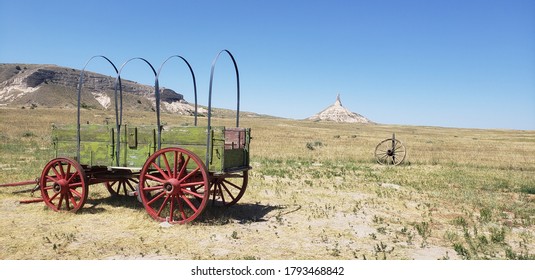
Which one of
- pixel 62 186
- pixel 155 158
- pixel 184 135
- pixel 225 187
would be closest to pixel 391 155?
pixel 225 187

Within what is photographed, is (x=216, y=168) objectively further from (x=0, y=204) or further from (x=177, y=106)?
(x=177, y=106)

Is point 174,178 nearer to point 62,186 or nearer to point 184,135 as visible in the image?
point 184,135

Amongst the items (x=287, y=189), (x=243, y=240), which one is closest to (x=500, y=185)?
(x=287, y=189)

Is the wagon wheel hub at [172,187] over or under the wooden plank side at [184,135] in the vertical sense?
under

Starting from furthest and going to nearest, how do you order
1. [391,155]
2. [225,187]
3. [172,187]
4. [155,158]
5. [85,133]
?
[391,155]
[225,187]
[85,133]
[155,158]
[172,187]

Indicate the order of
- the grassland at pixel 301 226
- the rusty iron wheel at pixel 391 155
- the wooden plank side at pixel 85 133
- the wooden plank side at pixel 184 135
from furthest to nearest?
the rusty iron wheel at pixel 391 155 → the wooden plank side at pixel 85 133 → the wooden plank side at pixel 184 135 → the grassland at pixel 301 226

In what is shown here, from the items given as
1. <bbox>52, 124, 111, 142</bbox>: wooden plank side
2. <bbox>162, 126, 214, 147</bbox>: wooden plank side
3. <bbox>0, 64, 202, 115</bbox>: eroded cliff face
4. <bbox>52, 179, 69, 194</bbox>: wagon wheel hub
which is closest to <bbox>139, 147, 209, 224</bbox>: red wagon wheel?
<bbox>162, 126, 214, 147</bbox>: wooden plank side

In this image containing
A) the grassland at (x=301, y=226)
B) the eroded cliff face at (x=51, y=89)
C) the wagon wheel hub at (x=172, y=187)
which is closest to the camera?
the grassland at (x=301, y=226)

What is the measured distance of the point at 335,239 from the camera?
7309mm

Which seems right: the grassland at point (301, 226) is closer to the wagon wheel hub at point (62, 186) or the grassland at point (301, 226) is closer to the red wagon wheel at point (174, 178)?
the red wagon wheel at point (174, 178)

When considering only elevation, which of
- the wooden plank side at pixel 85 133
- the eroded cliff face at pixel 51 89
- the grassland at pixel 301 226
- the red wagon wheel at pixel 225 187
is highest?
the eroded cliff face at pixel 51 89

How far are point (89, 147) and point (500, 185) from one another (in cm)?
1370

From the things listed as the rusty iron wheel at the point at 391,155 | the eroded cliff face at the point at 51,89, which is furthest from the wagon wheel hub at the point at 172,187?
the eroded cliff face at the point at 51,89

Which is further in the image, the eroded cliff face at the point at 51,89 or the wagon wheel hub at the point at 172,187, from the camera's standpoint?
the eroded cliff face at the point at 51,89
